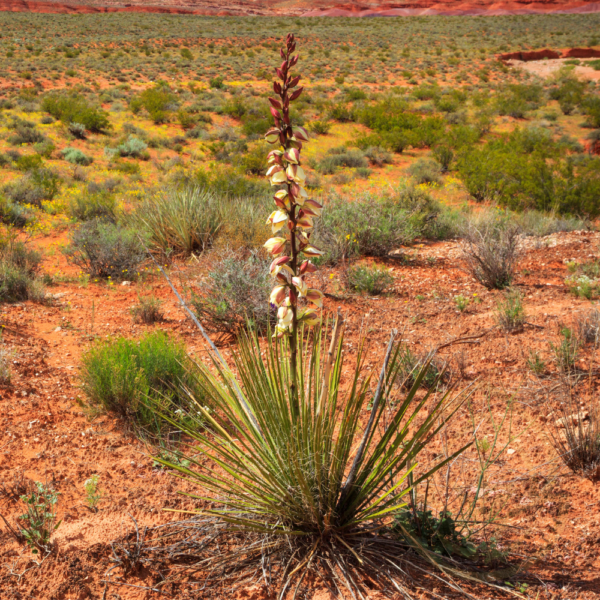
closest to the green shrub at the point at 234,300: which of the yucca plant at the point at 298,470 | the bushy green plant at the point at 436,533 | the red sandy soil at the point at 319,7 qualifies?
the yucca plant at the point at 298,470

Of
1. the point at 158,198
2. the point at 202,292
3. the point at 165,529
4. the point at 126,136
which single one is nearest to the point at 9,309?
the point at 202,292

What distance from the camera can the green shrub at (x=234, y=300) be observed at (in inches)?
191

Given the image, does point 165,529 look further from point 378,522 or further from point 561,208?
point 561,208

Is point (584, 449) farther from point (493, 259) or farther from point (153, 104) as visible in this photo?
point (153, 104)

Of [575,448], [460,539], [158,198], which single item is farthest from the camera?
[158,198]

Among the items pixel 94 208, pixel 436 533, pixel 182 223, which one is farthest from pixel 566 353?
pixel 94 208

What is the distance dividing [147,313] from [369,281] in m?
2.30

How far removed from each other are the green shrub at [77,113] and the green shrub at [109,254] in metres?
11.8

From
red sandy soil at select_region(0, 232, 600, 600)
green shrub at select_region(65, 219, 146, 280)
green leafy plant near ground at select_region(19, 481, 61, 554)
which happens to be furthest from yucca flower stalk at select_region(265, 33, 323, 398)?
green shrub at select_region(65, 219, 146, 280)

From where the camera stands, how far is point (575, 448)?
8.89 ft

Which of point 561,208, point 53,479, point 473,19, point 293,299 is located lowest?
point 561,208

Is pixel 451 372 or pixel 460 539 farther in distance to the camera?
pixel 451 372

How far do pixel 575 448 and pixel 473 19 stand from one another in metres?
66.9

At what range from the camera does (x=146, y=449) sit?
3115 mm
